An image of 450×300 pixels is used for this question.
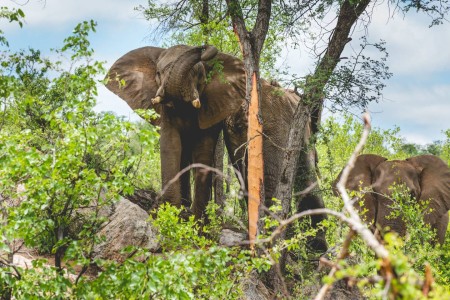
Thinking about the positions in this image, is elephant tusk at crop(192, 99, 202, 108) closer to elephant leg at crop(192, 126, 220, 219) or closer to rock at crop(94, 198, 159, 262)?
elephant leg at crop(192, 126, 220, 219)

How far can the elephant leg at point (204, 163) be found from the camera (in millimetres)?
12227

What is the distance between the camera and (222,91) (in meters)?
12.4

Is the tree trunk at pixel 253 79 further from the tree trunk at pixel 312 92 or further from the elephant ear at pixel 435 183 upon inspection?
the elephant ear at pixel 435 183

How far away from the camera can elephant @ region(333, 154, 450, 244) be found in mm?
11959

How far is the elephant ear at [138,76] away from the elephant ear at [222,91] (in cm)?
116

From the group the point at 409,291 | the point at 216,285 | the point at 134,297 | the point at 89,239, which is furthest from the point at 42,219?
the point at 409,291

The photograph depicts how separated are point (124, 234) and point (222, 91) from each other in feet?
12.8

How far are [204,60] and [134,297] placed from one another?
6.97 meters

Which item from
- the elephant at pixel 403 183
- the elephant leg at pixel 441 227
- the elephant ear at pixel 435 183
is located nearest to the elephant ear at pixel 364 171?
the elephant at pixel 403 183

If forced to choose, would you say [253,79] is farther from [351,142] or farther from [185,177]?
[351,142]

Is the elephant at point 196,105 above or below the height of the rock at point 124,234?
above

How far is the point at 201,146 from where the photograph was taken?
12750 mm

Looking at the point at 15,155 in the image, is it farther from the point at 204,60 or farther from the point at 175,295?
the point at 204,60

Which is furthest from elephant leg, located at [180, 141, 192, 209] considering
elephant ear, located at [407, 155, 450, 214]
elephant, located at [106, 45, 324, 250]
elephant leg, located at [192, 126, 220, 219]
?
elephant ear, located at [407, 155, 450, 214]
